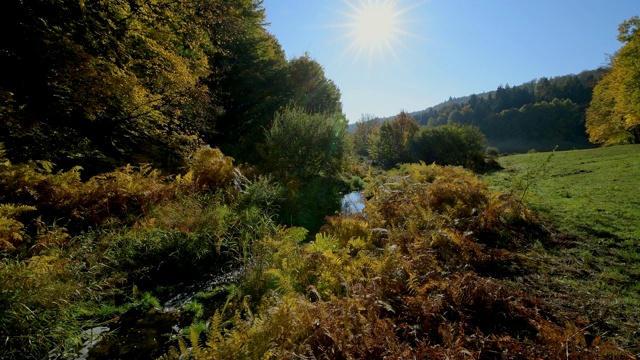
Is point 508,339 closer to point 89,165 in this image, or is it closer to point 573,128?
point 89,165

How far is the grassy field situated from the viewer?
3164 millimetres

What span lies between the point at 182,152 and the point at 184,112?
2072mm

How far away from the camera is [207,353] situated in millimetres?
2611

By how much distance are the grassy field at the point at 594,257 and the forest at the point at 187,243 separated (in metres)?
0.21

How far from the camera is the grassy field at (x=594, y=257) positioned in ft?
10.4

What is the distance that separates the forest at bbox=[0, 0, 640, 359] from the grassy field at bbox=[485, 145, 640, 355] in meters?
0.21

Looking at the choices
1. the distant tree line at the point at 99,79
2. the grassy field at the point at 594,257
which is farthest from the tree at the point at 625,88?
the distant tree line at the point at 99,79

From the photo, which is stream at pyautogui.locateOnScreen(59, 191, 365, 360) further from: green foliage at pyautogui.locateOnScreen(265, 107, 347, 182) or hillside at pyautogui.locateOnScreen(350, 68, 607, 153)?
hillside at pyautogui.locateOnScreen(350, 68, 607, 153)

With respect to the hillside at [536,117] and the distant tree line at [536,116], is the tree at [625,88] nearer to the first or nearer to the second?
the hillside at [536,117]

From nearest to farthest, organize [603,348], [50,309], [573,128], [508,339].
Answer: [603,348] → [508,339] → [50,309] → [573,128]

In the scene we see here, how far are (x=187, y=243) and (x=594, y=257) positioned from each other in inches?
279

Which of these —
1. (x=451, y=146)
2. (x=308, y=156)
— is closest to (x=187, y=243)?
(x=308, y=156)

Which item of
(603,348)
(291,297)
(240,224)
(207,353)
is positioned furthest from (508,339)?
(240,224)

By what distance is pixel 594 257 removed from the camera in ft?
14.8
